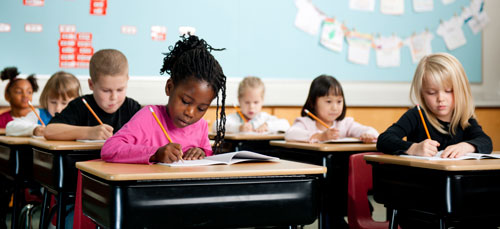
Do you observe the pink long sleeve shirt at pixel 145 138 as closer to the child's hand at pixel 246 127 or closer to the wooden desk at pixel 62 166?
the wooden desk at pixel 62 166

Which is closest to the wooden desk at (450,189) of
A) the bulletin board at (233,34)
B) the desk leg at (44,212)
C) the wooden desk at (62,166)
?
the wooden desk at (62,166)

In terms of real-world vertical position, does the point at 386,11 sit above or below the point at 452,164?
above

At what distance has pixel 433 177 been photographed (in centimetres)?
167

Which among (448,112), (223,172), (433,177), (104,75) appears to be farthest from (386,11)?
(223,172)

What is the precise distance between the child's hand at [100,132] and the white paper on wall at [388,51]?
10.6 ft

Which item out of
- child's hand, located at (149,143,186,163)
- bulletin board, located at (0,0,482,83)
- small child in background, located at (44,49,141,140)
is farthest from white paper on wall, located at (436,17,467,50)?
child's hand, located at (149,143,186,163)

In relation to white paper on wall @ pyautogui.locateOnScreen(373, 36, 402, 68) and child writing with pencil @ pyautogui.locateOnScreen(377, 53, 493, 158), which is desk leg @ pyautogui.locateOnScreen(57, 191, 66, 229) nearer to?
child writing with pencil @ pyautogui.locateOnScreen(377, 53, 493, 158)

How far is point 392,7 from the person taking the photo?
500 centimetres

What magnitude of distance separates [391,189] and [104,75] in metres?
1.40

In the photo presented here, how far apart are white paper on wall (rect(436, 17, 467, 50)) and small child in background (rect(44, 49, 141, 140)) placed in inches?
136

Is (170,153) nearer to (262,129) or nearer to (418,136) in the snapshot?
(418,136)

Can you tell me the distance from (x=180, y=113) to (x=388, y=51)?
365cm

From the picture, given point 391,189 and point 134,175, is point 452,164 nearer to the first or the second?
point 391,189

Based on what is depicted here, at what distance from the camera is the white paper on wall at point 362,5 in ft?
16.2
